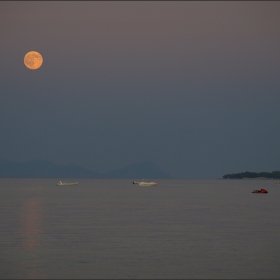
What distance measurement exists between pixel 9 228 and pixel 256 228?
22863 mm

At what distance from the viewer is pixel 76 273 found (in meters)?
30.5

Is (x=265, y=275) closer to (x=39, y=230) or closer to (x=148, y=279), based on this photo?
(x=148, y=279)

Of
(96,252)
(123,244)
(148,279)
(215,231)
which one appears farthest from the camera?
(215,231)

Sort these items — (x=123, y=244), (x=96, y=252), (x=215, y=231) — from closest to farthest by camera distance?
(x=96, y=252), (x=123, y=244), (x=215, y=231)

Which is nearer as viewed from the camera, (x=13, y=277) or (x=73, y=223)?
(x=13, y=277)

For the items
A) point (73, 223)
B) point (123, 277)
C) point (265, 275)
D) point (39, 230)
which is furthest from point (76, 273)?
point (73, 223)

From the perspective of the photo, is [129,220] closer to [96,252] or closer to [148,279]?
[96,252]

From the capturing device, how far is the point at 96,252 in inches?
1471

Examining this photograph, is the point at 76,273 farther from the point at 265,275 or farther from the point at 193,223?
the point at 193,223

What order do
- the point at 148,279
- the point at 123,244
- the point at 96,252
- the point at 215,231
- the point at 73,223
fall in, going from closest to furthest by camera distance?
the point at 148,279, the point at 96,252, the point at 123,244, the point at 215,231, the point at 73,223

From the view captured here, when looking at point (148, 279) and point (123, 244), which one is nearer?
point (148, 279)

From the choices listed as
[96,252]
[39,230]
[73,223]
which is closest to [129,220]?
[73,223]

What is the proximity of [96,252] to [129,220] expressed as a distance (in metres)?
24.0

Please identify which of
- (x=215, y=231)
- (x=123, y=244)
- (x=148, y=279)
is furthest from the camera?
(x=215, y=231)
